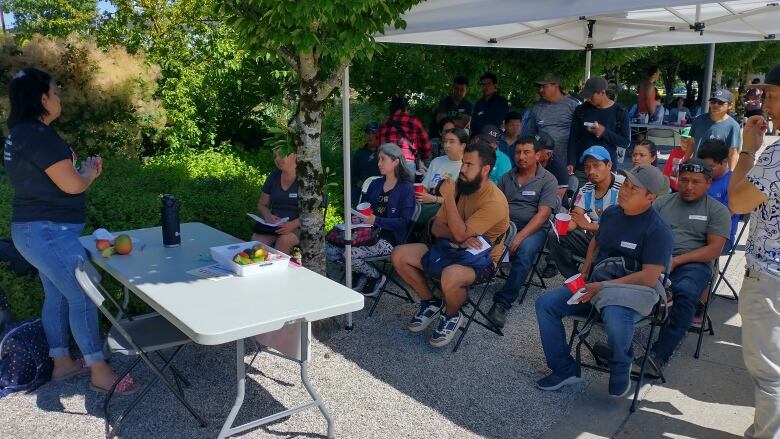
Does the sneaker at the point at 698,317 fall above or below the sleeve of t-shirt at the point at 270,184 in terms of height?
below

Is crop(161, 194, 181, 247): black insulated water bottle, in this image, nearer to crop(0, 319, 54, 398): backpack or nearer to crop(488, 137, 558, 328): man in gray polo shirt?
crop(0, 319, 54, 398): backpack

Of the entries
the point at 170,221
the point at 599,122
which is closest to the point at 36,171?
the point at 170,221

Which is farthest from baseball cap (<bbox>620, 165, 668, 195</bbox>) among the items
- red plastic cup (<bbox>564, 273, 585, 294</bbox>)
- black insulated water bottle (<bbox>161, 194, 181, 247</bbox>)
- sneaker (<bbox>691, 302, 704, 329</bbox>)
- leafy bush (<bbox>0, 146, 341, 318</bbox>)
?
leafy bush (<bbox>0, 146, 341, 318</bbox>)

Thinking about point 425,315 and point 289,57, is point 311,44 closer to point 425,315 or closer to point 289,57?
point 289,57

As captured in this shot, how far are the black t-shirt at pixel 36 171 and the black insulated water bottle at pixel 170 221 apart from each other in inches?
21.0

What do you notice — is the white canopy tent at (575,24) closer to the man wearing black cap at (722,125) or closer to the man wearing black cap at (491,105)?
the man wearing black cap at (722,125)

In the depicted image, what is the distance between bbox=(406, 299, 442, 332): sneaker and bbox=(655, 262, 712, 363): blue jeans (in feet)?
5.10

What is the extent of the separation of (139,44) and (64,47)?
5.98 feet

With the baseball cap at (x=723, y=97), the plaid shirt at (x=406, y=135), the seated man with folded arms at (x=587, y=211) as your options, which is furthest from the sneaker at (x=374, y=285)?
the baseball cap at (x=723, y=97)

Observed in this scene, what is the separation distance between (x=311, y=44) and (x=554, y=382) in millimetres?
2531

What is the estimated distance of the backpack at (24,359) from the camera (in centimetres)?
373

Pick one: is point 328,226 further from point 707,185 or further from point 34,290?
point 707,185

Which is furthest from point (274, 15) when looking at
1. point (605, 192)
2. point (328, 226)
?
point (328, 226)

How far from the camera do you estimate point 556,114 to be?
680 centimetres
